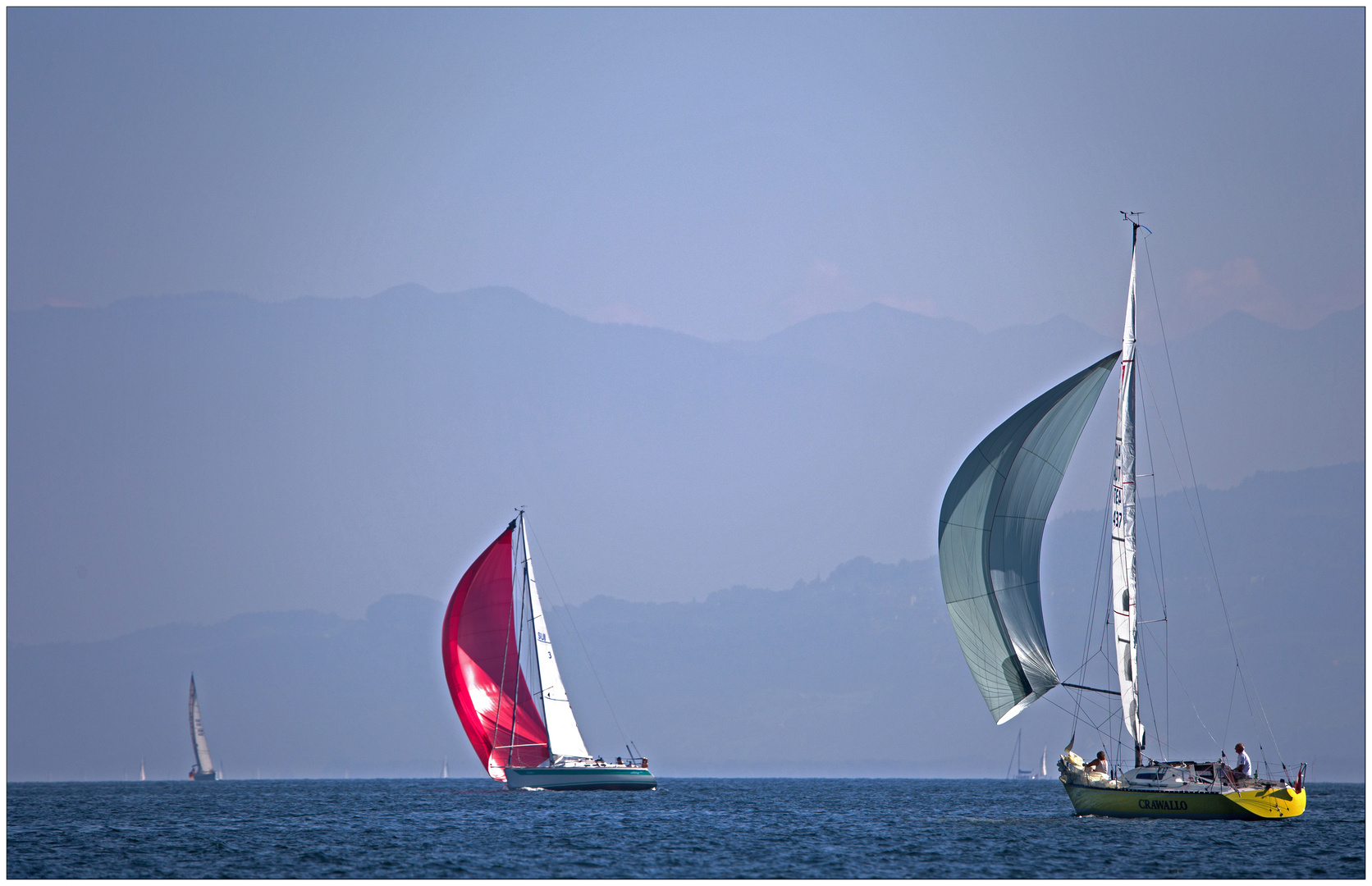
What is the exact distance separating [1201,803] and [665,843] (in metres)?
14.7

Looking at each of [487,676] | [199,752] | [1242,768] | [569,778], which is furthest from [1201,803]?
[199,752]

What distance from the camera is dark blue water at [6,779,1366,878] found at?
3350cm

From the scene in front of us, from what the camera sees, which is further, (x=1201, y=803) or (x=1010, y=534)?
(x=1010, y=534)

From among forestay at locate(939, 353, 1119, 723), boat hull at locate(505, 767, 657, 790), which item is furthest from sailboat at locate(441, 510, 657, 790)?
forestay at locate(939, 353, 1119, 723)

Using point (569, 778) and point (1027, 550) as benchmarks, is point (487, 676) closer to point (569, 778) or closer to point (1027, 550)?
point (569, 778)

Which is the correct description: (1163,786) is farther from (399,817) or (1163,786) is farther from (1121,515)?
(399,817)

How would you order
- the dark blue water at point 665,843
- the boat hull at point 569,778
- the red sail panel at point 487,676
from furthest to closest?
the red sail panel at point 487,676
the boat hull at point 569,778
the dark blue water at point 665,843

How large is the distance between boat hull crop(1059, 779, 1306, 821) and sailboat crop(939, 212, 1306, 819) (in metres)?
0.09

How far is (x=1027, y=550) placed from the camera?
41.1 metres

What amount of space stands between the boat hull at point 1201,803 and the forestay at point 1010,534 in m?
3.66

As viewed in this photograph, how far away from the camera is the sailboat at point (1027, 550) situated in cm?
4069

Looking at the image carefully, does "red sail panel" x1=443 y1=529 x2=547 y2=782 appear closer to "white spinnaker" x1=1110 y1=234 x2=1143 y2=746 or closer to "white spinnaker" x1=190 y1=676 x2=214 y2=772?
"white spinnaker" x1=1110 y1=234 x2=1143 y2=746

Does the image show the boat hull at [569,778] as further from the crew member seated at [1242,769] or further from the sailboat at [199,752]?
the sailboat at [199,752]

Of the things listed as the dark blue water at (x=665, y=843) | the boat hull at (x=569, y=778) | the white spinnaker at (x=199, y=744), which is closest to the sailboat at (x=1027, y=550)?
the dark blue water at (x=665, y=843)
